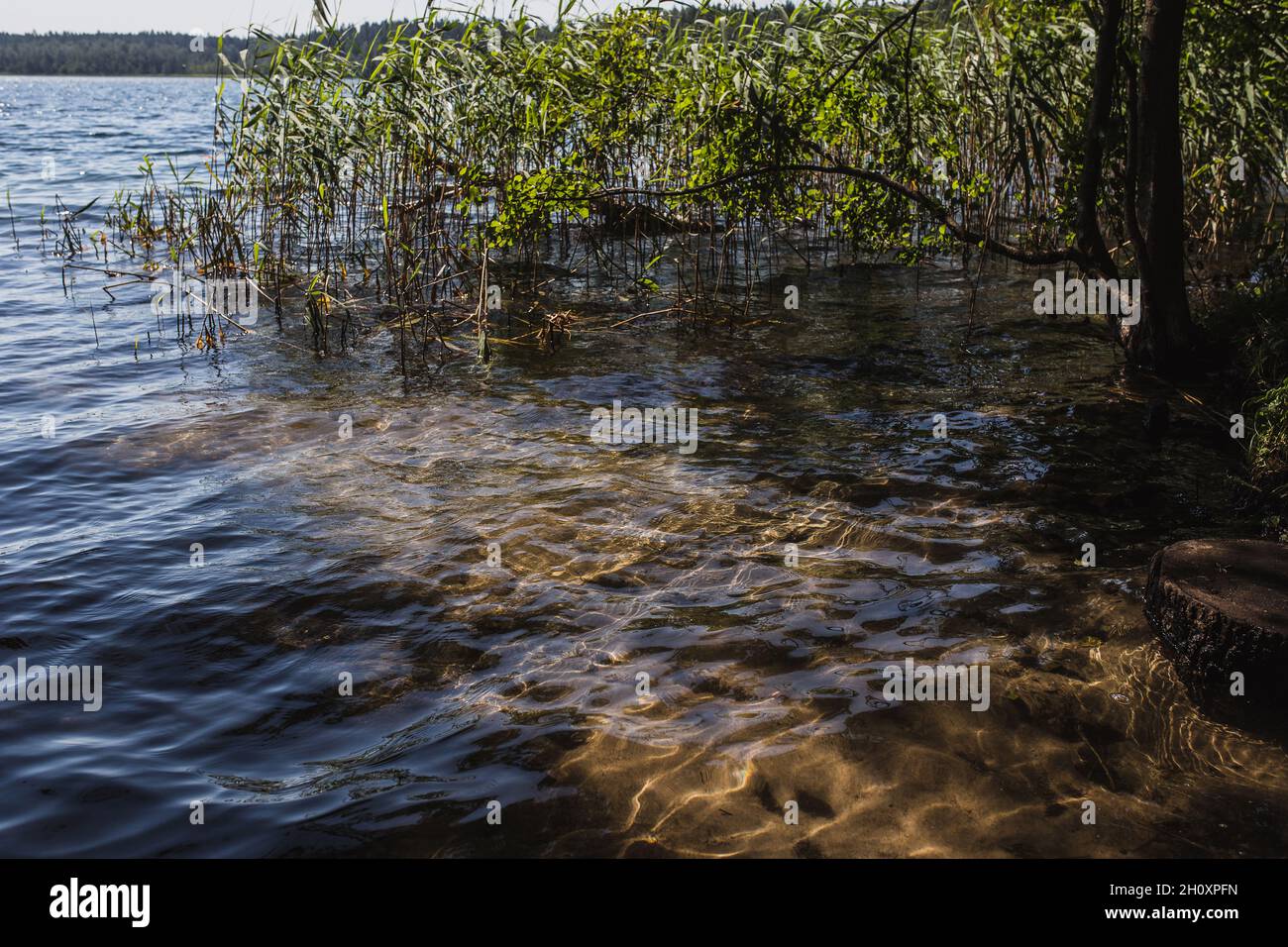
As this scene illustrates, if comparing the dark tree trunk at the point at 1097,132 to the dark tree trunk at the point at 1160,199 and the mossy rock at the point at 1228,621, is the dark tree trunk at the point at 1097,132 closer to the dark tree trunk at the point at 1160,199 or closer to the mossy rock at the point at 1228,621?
the dark tree trunk at the point at 1160,199

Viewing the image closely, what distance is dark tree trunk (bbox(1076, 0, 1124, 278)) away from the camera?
769cm

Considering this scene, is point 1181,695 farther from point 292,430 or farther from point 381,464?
point 292,430

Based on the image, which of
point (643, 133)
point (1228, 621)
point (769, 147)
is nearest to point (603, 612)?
point (1228, 621)

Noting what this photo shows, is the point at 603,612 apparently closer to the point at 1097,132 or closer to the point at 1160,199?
the point at 1097,132

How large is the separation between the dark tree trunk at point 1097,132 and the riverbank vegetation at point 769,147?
0.07ft

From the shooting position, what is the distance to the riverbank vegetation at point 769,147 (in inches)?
322

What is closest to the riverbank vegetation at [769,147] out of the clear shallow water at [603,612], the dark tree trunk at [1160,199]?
the dark tree trunk at [1160,199]

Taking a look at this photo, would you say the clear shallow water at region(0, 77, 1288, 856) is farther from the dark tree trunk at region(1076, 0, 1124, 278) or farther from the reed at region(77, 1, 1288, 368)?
the reed at region(77, 1, 1288, 368)

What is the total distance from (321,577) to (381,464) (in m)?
1.86

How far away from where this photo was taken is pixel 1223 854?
→ 3.45 meters

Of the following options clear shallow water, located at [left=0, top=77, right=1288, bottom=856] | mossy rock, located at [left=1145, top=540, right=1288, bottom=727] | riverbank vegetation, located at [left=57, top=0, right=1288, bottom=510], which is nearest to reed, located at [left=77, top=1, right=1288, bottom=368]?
riverbank vegetation, located at [left=57, top=0, right=1288, bottom=510]
